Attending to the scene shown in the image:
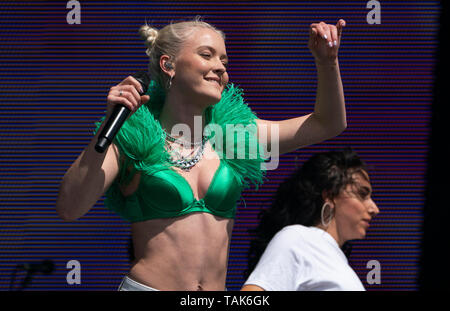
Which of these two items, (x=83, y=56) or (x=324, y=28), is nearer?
(x=324, y=28)

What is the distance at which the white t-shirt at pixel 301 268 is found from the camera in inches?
82.0

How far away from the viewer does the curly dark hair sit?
7.77 feet

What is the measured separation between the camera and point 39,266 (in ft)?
9.91

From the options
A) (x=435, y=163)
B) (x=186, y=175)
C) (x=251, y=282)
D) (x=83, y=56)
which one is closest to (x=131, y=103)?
(x=186, y=175)

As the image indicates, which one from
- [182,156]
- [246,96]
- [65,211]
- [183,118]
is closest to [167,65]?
[183,118]

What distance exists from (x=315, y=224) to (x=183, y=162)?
48 cm

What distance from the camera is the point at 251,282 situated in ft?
6.88

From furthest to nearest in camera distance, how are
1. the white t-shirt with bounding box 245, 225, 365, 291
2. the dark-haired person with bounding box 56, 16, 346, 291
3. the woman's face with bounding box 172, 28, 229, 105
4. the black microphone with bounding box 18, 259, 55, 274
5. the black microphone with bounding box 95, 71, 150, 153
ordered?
the black microphone with bounding box 18, 259, 55, 274, the woman's face with bounding box 172, 28, 229, 105, the dark-haired person with bounding box 56, 16, 346, 291, the white t-shirt with bounding box 245, 225, 365, 291, the black microphone with bounding box 95, 71, 150, 153

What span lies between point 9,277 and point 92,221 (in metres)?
0.41

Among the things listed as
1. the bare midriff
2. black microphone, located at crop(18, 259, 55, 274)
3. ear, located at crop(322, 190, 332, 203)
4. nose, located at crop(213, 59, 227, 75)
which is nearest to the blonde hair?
nose, located at crop(213, 59, 227, 75)

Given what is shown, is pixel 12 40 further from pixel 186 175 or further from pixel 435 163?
pixel 435 163

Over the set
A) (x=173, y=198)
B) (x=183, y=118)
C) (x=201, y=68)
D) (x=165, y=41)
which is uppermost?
(x=165, y=41)

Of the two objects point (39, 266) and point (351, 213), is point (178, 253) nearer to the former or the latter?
point (351, 213)

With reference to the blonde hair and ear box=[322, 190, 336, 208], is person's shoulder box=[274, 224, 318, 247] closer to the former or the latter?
ear box=[322, 190, 336, 208]
